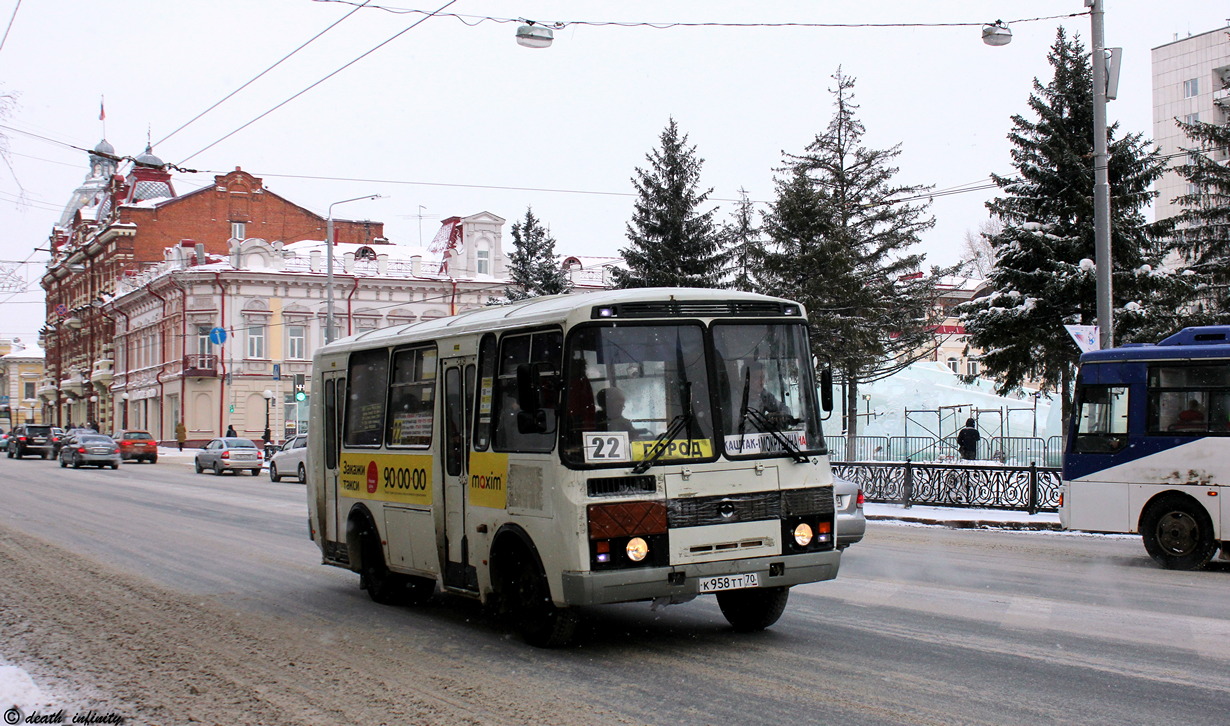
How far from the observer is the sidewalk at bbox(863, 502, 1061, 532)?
20172 mm

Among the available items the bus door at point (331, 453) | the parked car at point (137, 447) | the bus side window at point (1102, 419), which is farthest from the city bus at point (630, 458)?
the parked car at point (137, 447)

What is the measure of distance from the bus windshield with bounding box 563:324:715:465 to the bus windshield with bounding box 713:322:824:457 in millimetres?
200

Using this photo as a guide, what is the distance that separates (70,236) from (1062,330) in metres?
88.9

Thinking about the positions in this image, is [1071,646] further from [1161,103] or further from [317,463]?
[1161,103]

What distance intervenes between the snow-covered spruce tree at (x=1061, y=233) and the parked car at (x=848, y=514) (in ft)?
47.5

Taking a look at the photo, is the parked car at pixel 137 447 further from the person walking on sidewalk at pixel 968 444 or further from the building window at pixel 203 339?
the person walking on sidewalk at pixel 968 444

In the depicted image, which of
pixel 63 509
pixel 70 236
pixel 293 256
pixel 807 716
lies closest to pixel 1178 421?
pixel 807 716

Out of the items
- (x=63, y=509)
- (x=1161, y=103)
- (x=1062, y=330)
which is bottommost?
(x=63, y=509)

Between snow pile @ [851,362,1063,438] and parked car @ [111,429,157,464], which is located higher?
snow pile @ [851,362,1063,438]

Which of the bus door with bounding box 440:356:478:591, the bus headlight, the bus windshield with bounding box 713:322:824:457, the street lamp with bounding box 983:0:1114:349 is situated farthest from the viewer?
the street lamp with bounding box 983:0:1114:349

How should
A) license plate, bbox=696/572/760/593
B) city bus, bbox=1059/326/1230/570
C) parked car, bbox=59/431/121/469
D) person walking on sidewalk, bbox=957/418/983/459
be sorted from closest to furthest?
license plate, bbox=696/572/760/593, city bus, bbox=1059/326/1230/570, person walking on sidewalk, bbox=957/418/983/459, parked car, bbox=59/431/121/469

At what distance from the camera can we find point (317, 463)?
1270 centimetres

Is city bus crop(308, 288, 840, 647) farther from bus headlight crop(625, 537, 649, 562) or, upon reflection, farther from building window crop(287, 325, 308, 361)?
building window crop(287, 325, 308, 361)

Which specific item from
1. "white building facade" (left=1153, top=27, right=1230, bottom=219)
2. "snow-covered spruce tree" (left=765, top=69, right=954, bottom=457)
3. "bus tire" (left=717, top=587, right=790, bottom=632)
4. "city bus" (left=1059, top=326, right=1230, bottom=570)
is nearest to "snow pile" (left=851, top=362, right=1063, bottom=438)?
"snow-covered spruce tree" (left=765, top=69, right=954, bottom=457)
